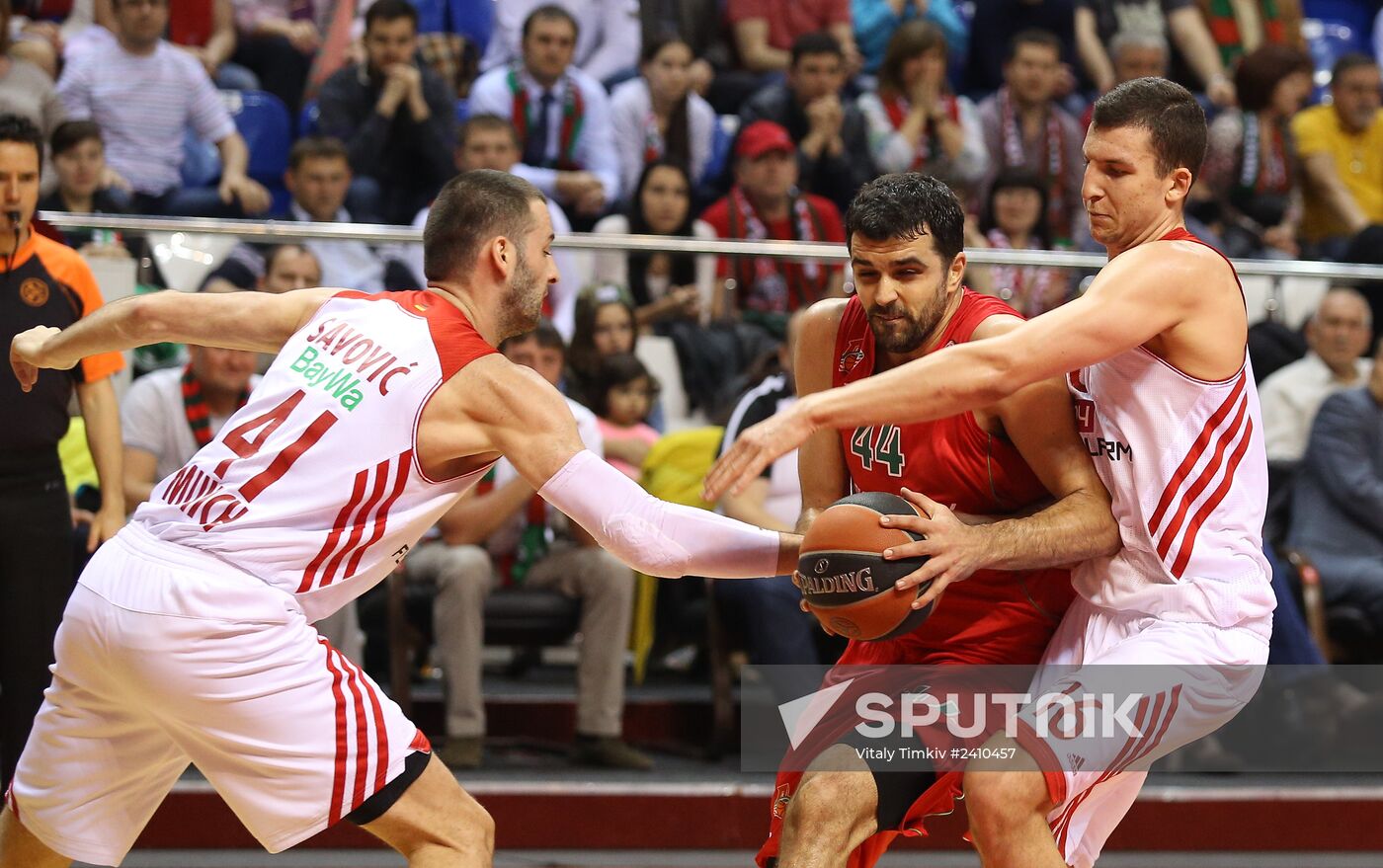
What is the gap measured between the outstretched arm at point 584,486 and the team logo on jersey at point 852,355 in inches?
20.9

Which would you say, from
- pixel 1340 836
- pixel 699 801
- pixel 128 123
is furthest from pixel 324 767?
pixel 128 123

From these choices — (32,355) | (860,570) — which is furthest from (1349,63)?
(32,355)

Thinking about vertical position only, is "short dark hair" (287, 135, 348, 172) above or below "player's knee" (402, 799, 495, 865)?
above

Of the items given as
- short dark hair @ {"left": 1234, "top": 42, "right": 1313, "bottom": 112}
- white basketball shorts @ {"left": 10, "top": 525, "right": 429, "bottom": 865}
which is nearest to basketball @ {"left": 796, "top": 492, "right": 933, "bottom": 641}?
white basketball shorts @ {"left": 10, "top": 525, "right": 429, "bottom": 865}

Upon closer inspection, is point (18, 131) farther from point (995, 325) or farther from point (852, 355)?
point (995, 325)

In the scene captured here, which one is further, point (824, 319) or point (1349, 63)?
point (1349, 63)

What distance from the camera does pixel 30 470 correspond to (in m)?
5.06

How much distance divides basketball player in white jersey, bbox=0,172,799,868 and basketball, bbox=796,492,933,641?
0.72ft

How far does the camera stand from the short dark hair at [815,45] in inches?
356

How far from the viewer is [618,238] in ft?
22.4

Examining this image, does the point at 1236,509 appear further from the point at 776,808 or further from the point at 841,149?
the point at 841,149

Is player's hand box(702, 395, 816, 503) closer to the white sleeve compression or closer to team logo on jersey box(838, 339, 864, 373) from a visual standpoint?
the white sleeve compression

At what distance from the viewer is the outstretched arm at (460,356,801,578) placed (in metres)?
3.47

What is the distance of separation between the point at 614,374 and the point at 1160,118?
350cm
